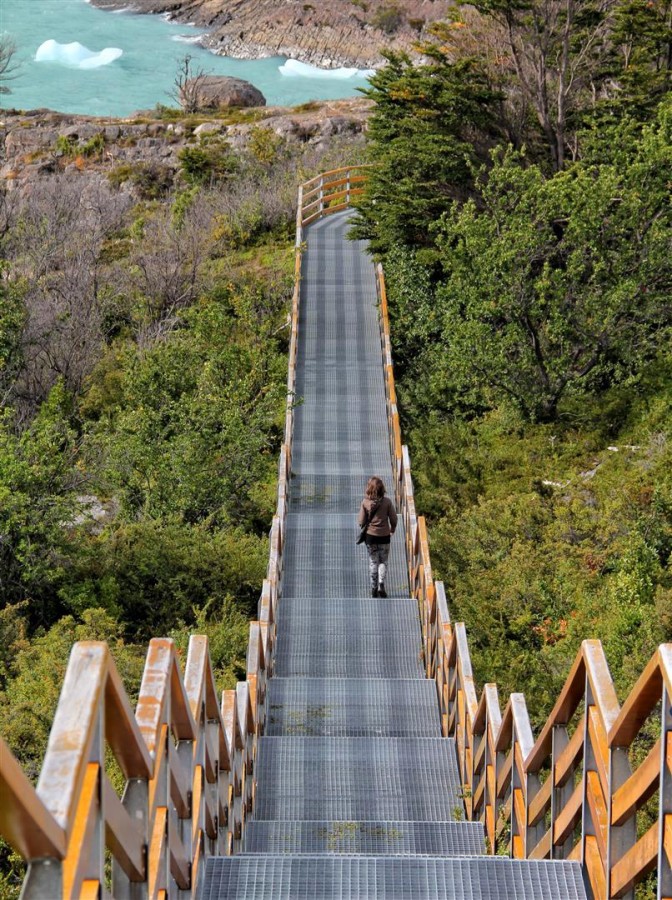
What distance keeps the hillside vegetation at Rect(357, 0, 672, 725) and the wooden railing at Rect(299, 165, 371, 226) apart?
4.87 m

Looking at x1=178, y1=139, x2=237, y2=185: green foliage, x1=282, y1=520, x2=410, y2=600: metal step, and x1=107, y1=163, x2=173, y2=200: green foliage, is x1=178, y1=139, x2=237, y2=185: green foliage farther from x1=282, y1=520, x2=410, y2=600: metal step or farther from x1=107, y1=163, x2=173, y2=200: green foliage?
x1=282, y1=520, x2=410, y2=600: metal step

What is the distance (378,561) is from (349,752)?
439 centimetres

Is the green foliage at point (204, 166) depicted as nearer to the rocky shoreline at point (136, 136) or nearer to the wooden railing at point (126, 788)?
the rocky shoreline at point (136, 136)

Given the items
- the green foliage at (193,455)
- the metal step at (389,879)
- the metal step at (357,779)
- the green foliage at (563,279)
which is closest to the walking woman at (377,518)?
the metal step at (357,779)

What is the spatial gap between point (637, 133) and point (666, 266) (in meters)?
4.41

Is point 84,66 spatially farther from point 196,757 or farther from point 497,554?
point 196,757

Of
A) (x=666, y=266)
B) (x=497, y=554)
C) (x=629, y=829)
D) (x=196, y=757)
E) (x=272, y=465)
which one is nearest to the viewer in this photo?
(x=629, y=829)

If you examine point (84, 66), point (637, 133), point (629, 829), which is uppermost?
point (629, 829)

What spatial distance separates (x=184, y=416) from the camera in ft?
Answer: 59.4

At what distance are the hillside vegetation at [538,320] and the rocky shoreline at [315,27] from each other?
61772 millimetres

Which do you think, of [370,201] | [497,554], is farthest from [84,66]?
[497,554]

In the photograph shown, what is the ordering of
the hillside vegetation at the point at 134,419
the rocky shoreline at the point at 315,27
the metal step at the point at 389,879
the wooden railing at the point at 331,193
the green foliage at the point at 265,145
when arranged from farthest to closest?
the rocky shoreline at the point at 315,27
the green foliage at the point at 265,145
the wooden railing at the point at 331,193
the hillside vegetation at the point at 134,419
the metal step at the point at 389,879

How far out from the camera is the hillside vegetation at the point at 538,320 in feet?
42.7

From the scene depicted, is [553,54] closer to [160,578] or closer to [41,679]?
[160,578]
